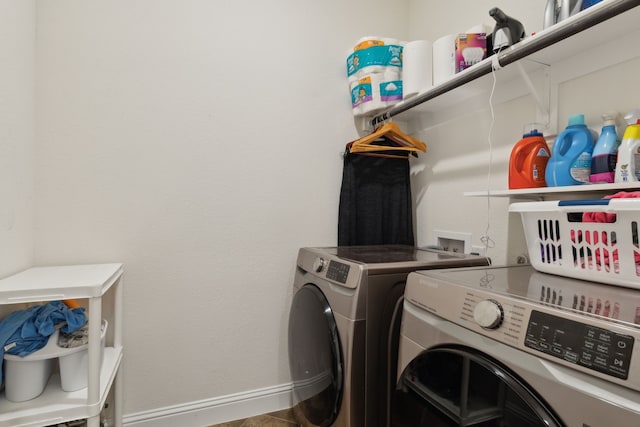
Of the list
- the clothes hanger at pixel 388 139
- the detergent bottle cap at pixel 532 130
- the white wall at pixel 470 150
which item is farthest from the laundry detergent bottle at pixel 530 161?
the clothes hanger at pixel 388 139

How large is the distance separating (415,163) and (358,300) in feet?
4.01

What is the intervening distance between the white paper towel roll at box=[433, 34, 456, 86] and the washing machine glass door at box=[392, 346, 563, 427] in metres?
1.23

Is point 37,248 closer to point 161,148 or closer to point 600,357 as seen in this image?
point 161,148

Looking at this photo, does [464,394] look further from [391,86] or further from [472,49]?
[391,86]

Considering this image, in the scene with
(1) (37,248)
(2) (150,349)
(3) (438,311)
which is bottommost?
(2) (150,349)

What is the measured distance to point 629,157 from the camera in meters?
0.96

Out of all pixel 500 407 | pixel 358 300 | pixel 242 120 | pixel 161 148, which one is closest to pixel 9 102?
pixel 161 148

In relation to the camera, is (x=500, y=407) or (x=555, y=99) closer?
(x=500, y=407)

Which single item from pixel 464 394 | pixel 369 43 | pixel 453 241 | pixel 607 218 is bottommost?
pixel 464 394

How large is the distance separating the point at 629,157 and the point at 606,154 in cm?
8

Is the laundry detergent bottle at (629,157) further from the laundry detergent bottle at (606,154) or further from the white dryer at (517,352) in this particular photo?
the white dryer at (517,352)

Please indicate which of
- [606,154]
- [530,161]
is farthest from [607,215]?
[530,161]

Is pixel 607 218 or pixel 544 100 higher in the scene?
pixel 544 100

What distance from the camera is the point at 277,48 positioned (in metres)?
1.82
